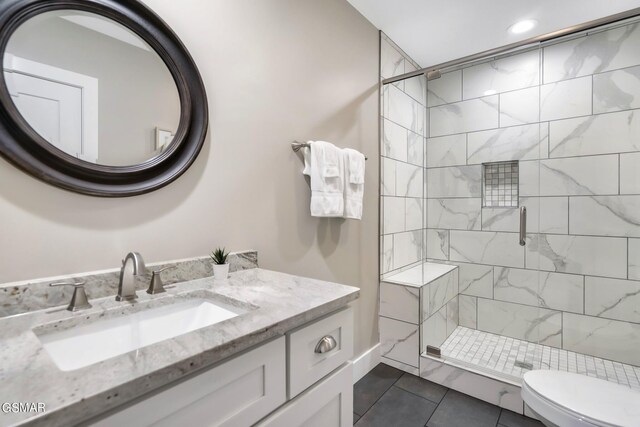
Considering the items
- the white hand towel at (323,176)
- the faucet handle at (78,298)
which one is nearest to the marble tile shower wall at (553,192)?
the white hand towel at (323,176)

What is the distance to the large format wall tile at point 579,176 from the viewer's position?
85.0 inches

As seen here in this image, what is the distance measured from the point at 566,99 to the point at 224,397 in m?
2.83

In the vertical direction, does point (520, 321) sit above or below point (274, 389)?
below

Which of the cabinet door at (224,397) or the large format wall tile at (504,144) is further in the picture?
the large format wall tile at (504,144)

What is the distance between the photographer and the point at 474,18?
2.15 metres

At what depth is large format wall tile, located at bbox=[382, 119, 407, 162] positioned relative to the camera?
235 centimetres

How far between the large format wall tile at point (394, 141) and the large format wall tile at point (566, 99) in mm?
1014

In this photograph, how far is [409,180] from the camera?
8.74 feet

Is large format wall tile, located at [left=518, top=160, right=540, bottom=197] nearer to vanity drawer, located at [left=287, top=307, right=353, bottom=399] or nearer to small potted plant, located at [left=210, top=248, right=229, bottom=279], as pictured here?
vanity drawer, located at [left=287, top=307, right=353, bottom=399]

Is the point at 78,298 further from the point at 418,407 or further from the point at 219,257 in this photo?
the point at 418,407

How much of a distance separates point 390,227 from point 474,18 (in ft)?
5.11

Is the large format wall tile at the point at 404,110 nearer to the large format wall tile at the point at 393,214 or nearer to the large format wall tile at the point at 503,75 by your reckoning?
the large format wall tile at the point at 503,75

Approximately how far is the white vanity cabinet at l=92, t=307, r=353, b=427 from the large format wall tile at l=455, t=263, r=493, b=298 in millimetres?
2031

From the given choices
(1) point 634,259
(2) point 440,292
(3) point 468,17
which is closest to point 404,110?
(3) point 468,17
